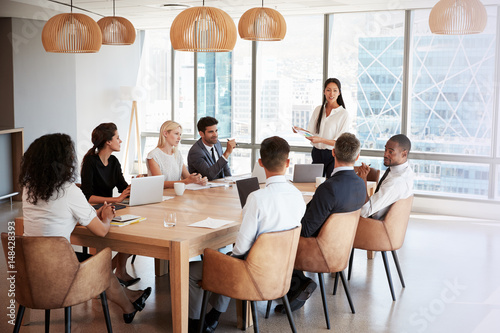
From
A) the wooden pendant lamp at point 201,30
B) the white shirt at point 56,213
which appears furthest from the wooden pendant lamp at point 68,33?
the white shirt at point 56,213

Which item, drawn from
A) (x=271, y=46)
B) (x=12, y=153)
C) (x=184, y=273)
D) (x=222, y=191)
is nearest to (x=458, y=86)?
(x=271, y=46)

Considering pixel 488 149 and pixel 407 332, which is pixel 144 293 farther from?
pixel 488 149

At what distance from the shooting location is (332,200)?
3539mm

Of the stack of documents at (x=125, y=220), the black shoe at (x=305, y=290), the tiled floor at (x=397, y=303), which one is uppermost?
the stack of documents at (x=125, y=220)

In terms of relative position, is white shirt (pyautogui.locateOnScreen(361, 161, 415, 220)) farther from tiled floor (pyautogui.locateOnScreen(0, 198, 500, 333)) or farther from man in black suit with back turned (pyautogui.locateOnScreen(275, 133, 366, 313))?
tiled floor (pyautogui.locateOnScreen(0, 198, 500, 333))

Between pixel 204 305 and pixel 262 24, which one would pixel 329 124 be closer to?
pixel 262 24

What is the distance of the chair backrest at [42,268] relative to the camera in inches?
110

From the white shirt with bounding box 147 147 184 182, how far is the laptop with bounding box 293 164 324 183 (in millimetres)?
1140

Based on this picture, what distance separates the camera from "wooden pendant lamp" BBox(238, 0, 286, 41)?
4719mm

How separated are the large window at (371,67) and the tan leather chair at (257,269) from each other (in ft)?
17.3

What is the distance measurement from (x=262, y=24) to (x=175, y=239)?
95.4 inches

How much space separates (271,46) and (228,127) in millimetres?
1563

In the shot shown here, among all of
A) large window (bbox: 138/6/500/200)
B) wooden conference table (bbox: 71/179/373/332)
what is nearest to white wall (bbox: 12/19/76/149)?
large window (bbox: 138/6/500/200)

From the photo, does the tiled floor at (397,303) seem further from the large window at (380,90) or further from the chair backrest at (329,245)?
the large window at (380,90)
